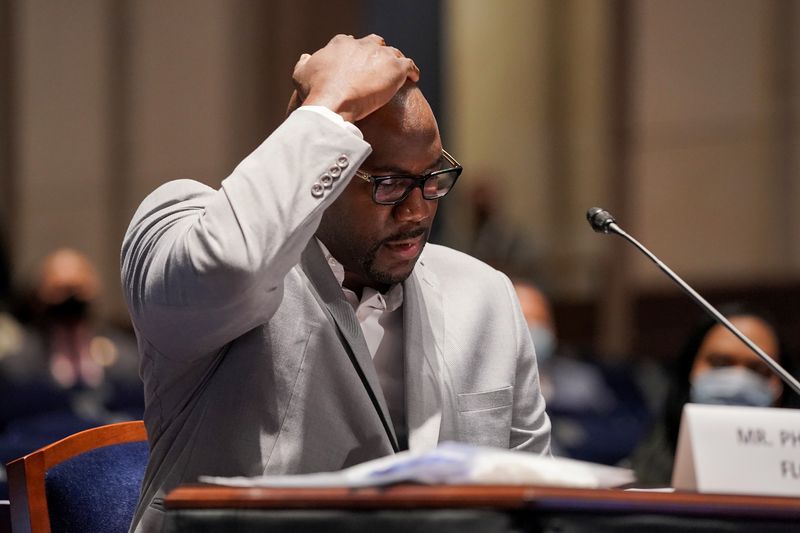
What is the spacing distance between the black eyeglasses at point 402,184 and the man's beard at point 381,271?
6 cm

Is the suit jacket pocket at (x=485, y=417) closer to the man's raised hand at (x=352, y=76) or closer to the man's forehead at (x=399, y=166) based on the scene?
the man's forehead at (x=399, y=166)

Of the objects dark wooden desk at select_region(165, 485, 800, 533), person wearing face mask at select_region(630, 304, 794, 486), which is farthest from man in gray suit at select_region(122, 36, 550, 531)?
person wearing face mask at select_region(630, 304, 794, 486)

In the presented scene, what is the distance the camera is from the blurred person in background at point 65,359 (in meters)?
5.45

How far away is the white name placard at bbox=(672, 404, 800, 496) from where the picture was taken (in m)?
1.43

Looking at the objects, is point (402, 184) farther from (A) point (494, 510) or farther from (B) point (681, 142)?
(B) point (681, 142)

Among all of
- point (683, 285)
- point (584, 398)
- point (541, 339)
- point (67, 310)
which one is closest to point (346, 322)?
point (683, 285)

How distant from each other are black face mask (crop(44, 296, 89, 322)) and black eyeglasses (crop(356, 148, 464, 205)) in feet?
16.3

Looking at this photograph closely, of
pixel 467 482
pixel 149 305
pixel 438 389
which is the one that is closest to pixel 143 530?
pixel 149 305

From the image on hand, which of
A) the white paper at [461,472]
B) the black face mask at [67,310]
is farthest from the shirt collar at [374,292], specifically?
the black face mask at [67,310]

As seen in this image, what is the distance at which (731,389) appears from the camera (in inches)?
149

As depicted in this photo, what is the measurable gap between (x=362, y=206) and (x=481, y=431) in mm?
431

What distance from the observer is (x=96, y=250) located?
1063cm

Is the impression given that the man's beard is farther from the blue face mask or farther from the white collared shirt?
the blue face mask

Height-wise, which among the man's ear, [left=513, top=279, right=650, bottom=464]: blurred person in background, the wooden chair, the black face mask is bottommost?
[left=513, top=279, right=650, bottom=464]: blurred person in background
